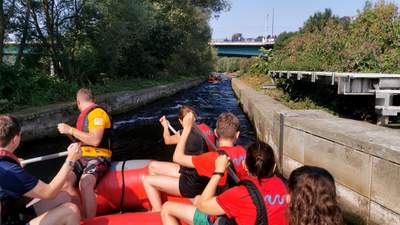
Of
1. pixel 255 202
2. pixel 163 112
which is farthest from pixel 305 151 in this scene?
pixel 163 112

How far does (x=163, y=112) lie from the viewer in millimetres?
19266

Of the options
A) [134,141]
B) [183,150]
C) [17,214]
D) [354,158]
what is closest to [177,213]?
[183,150]

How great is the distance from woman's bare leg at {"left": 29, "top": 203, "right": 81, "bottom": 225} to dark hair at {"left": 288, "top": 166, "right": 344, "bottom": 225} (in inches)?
84.6

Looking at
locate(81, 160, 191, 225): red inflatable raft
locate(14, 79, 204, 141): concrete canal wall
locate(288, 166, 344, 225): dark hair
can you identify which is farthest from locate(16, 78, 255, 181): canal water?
locate(288, 166, 344, 225): dark hair

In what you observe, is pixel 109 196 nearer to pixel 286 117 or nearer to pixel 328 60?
pixel 286 117

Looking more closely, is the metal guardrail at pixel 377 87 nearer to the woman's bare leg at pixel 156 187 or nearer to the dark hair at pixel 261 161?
the woman's bare leg at pixel 156 187

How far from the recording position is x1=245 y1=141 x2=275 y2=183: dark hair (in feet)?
9.71

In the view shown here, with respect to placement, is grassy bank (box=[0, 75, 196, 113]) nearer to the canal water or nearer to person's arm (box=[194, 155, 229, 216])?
the canal water

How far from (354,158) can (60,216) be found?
4.21 m

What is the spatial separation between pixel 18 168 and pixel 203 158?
165 centimetres

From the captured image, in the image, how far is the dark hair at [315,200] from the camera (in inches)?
93.9

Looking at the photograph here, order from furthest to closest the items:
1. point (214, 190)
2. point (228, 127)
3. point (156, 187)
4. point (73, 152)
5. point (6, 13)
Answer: point (6, 13) → point (156, 187) → point (228, 127) → point (73, 152) → point (214, 190)

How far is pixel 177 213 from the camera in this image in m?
3.85

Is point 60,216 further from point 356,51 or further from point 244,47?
point 244,47
